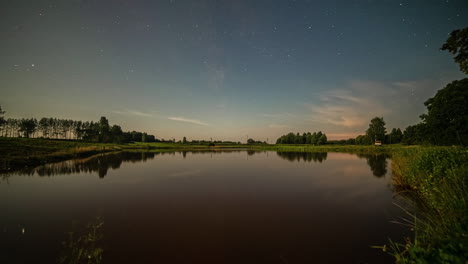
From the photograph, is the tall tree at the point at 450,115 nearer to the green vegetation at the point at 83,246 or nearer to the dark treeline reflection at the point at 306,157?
the dark treeline reflection at the point at 306,157

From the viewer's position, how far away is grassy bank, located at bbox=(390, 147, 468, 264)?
2.54 m

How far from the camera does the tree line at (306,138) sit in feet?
366

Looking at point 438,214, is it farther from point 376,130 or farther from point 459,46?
point 376,130

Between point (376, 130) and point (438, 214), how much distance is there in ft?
324

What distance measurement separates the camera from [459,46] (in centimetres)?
802

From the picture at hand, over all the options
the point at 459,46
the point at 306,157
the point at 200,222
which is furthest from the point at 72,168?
the point at 306,157

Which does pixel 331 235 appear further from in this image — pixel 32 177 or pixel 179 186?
pixel 32 177

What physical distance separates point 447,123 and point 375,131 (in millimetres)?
86383

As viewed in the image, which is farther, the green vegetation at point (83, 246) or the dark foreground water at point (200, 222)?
the dark foreground water at point (200, 222)

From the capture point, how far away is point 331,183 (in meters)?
13.0

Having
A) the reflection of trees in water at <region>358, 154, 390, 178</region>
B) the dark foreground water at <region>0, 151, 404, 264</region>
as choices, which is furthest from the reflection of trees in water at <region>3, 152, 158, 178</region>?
the reflection of trees in water at <region>358, 154, 390, 178</region>

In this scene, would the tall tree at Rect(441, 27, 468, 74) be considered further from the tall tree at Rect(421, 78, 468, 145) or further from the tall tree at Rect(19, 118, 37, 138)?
the tall tree at Rect(19, 118, 37, 138)

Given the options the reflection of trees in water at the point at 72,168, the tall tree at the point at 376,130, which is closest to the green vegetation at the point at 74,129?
the reflection of trees in water at the point at 72,168

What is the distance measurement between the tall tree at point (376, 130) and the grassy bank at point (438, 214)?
297ft
